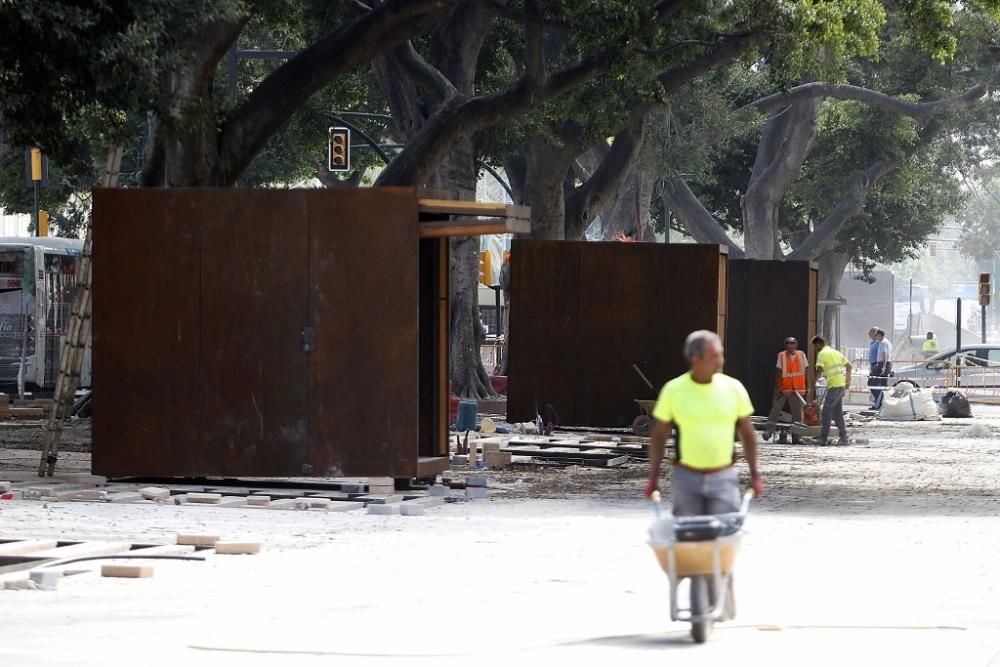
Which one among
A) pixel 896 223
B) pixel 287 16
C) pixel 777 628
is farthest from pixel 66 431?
pixel 896 223

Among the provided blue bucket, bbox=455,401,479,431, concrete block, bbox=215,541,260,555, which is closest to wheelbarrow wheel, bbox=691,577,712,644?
concrete block, bbox=215,541,260,555

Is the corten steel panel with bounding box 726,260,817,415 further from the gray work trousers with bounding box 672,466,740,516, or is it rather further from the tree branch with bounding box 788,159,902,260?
the gray work trousers with bounding box 672,466,740,516

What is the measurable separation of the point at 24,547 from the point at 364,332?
18.8ft

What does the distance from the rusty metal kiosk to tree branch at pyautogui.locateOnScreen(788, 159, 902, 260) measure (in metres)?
34.4

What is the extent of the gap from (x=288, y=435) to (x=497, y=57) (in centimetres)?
1794

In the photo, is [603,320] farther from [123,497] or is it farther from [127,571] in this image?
[127,571]

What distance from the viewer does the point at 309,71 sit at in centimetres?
2259

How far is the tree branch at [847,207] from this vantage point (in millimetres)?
49906

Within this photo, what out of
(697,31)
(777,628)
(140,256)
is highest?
(697,31)

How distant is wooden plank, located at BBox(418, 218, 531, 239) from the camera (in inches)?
656

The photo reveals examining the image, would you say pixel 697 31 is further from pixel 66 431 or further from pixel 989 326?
pixel 989 326

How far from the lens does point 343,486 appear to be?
1730 cm

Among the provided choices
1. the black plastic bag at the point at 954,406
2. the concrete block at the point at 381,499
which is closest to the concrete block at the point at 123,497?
the concrete block at the point at 381,499

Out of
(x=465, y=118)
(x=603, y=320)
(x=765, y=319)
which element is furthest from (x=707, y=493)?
(x=765, y=319)
